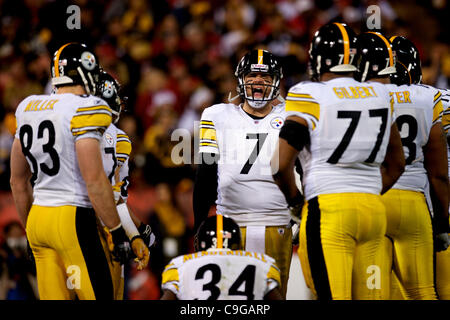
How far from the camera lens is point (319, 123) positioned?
398 centimetres

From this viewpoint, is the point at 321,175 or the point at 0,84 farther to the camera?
the point at 0,84

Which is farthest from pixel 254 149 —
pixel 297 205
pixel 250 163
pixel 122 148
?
pixel 122 148

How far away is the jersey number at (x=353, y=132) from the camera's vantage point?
3.97m

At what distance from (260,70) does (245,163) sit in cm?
70

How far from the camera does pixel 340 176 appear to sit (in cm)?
401

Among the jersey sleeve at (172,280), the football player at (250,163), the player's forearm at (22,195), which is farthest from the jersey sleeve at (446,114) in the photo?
the player's forearm at (22,195)

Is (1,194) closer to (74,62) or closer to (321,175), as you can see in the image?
(74,62)

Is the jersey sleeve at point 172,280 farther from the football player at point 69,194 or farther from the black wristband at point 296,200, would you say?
the black wristband at point 296,200

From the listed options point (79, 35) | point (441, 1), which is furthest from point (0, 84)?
point (441, 1)

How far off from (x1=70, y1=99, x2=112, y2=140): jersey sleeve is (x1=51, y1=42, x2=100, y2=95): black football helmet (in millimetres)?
280

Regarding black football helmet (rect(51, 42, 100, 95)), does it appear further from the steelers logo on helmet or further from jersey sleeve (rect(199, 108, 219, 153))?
jersey sleeve (rect(199, 108, 219, 153))

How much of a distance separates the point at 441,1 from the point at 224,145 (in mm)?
8292

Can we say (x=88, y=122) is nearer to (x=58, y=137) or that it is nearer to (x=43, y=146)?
(x=58, y=137)
